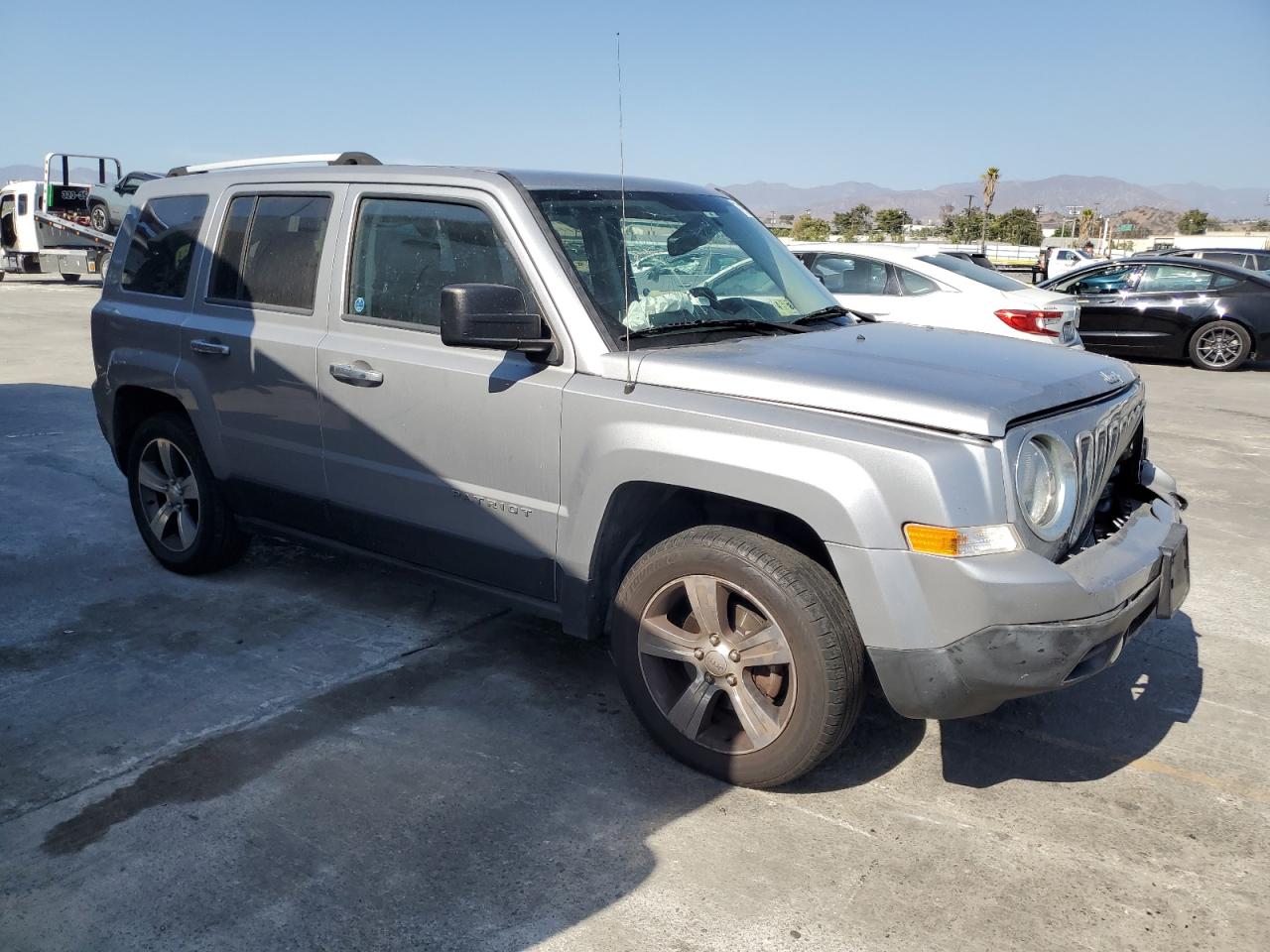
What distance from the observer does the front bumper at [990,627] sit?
2.89 meters

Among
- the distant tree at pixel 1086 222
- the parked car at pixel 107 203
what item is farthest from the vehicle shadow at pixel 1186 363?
the distant tree at pixel 1086 222

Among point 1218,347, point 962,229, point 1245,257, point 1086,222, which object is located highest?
point 1086,222

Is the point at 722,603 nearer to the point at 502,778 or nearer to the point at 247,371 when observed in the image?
the point at 502,778

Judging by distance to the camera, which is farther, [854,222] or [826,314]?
[854,222]

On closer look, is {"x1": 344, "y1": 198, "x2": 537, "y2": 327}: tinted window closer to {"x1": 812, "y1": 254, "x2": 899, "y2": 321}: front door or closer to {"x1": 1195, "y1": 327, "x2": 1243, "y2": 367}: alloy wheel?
{"x1": 812, "y1": 254, "x2": 899, "y2": 321}: front door

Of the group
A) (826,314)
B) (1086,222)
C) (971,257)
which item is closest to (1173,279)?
(971,257)

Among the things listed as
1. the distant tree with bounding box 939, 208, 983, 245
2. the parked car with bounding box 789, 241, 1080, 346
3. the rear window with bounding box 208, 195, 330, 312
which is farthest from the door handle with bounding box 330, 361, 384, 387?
the distant tree with bounding box 939, 208, 983, 245

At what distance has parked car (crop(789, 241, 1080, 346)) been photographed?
9727mm

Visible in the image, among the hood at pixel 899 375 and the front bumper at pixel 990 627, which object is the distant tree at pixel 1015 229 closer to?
the hood at pixel 899 375

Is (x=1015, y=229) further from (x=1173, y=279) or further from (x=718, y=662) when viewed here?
(x=718, y=662)

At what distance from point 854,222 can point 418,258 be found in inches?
2924

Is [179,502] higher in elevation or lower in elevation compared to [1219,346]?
lower

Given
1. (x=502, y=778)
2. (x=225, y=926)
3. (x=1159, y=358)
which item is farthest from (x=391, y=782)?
(x=1159, y=358)

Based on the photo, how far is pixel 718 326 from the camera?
153 inches
